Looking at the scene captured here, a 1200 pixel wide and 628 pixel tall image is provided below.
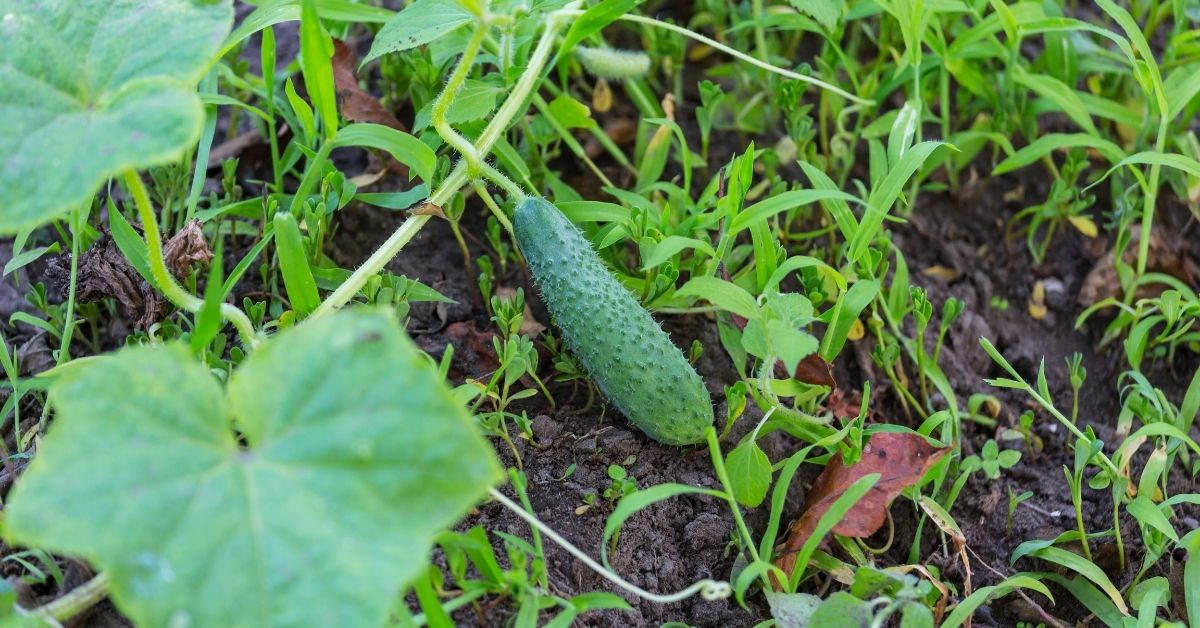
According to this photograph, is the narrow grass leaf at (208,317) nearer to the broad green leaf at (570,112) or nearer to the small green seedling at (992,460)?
the broad green leaf at (570,112)

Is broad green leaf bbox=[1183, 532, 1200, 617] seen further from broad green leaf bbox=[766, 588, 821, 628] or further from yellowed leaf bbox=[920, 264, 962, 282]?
yellowed leaf bbox=[920, 264, 962, 282]

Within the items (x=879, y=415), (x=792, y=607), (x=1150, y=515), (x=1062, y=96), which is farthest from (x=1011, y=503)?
(x=1062, y=96)

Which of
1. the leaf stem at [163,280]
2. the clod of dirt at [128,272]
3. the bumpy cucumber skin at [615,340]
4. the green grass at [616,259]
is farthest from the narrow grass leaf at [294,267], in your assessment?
the bumpy cucumber skin at [615,340]

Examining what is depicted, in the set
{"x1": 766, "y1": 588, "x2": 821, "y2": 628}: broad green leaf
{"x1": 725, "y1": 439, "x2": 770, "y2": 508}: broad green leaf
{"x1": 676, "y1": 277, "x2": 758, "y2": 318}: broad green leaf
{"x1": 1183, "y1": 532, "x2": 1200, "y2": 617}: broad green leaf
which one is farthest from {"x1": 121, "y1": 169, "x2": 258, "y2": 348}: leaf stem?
{"x1": 1183, "y1": 532, "x2": 1200, "y2": 617}: broad green leaf

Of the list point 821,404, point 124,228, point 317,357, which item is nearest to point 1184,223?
point 821,404

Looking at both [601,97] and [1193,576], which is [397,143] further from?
[1193,576]
